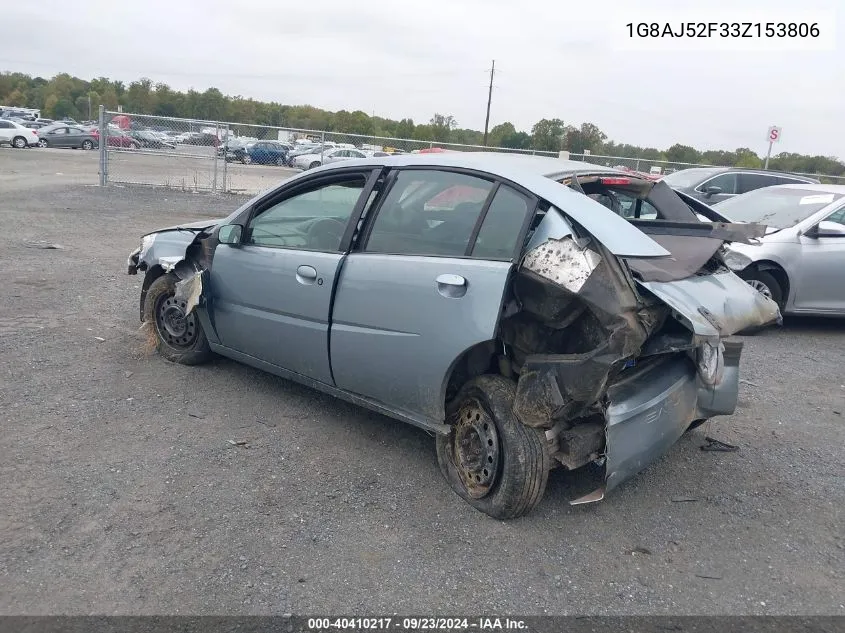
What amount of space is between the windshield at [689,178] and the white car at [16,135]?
35.4 m

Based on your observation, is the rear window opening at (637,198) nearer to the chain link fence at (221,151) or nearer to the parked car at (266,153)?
the chain link fence at (221,151)

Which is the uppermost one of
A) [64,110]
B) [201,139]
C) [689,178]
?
[64,110]

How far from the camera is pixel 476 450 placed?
3.79 meters

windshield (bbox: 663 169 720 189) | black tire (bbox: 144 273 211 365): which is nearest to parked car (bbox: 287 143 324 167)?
windshield (bbox: 663 169 720 189)

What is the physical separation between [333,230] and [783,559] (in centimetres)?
305

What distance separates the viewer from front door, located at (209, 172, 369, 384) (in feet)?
14.6

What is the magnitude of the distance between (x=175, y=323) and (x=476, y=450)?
2.95 metres

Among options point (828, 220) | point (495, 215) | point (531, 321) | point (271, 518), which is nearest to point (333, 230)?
point (495, 215)

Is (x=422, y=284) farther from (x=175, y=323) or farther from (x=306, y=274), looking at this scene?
(x=175, y=323)

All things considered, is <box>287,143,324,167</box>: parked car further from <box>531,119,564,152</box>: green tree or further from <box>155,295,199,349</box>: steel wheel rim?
<box>155,295,199,349</box>: steel wheel rim

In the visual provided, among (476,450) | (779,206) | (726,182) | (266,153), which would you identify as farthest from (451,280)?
(266,153)

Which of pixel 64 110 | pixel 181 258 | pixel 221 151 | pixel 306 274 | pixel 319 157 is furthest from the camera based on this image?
pixel 64 110

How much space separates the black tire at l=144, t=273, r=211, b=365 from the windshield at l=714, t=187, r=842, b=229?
5.66 m

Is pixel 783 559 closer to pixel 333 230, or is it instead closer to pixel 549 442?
pixel 549 442
